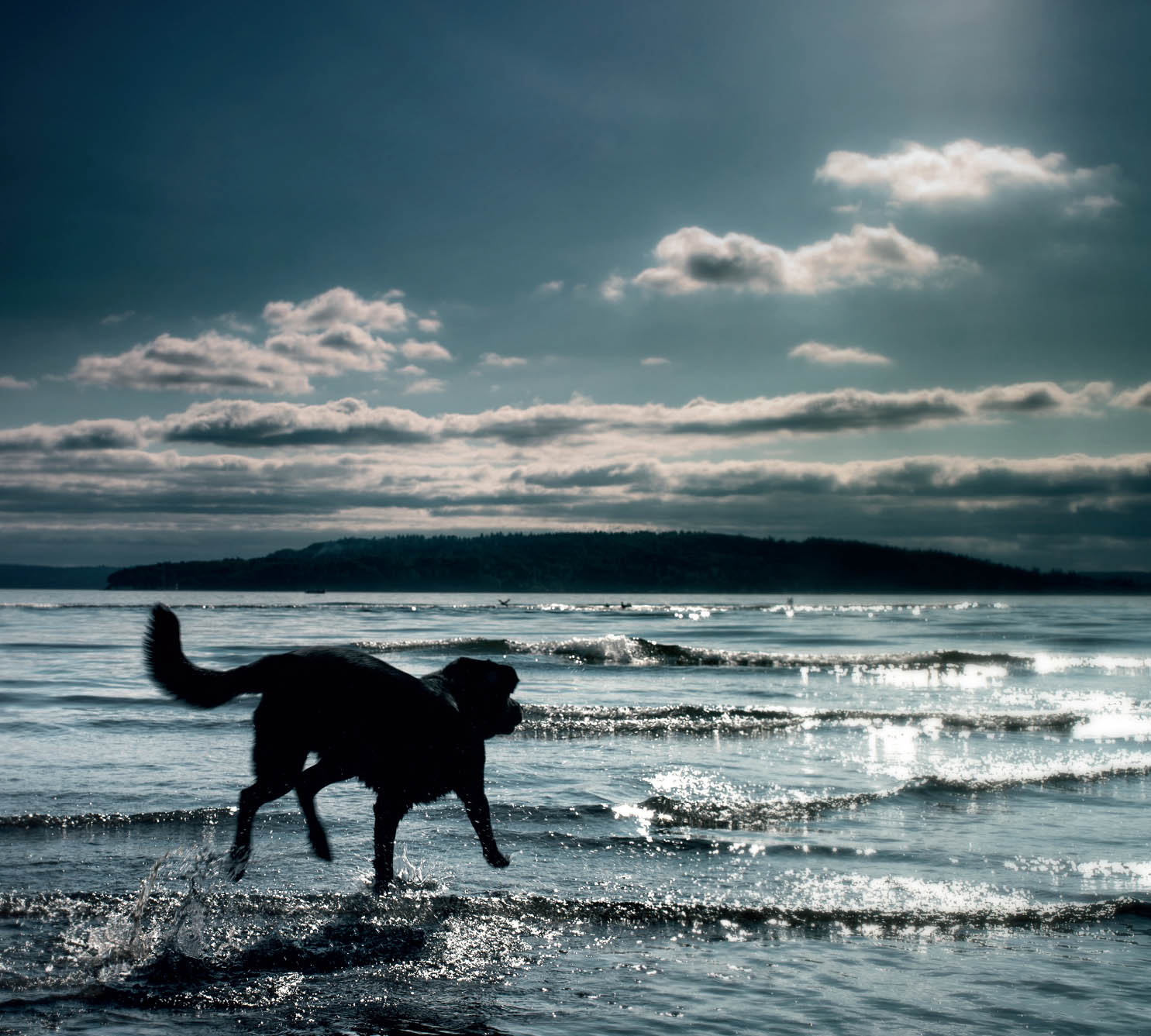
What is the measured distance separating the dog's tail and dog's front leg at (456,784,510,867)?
137cm

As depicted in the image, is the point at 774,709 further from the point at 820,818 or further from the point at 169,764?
the point at 169,764

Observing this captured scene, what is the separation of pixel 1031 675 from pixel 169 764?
18.8 m

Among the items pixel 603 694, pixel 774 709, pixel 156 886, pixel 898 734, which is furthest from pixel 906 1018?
pixel 603 694

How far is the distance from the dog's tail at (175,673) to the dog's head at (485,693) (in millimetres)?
1201

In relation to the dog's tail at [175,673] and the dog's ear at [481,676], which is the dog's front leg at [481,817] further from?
the dog's tail at [175,673]

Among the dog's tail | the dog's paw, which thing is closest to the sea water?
the dog's paw

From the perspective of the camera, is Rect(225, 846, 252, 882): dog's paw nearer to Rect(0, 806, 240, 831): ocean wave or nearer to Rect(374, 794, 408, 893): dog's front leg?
Rect(374, 794, 408, 893): dog's front leg

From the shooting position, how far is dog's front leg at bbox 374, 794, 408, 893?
5234 millimetres

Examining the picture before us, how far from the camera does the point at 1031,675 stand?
850 inches

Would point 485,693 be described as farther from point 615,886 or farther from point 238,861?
point 238,861

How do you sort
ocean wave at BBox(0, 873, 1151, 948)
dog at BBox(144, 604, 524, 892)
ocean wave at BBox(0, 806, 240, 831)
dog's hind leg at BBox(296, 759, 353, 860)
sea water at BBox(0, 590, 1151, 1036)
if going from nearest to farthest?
1. sea water at BBox(0, 590, 1151, 1036)
2. ocean wave at BBox(0, 873, 1151, 948)
3. dog at BBox(144, 604, 524, 892)
4. dog's hind leg at BBox(296, 759, 353, 860)
5. ocean wave at BBox(0, 806, 240, 831)

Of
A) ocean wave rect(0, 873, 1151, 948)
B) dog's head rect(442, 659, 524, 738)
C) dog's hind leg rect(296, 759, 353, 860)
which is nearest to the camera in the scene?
ocean wave rect(0, 873, 1151, 948)

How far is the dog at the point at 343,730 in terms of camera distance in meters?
5.07

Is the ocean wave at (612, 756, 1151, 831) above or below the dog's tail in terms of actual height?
below
